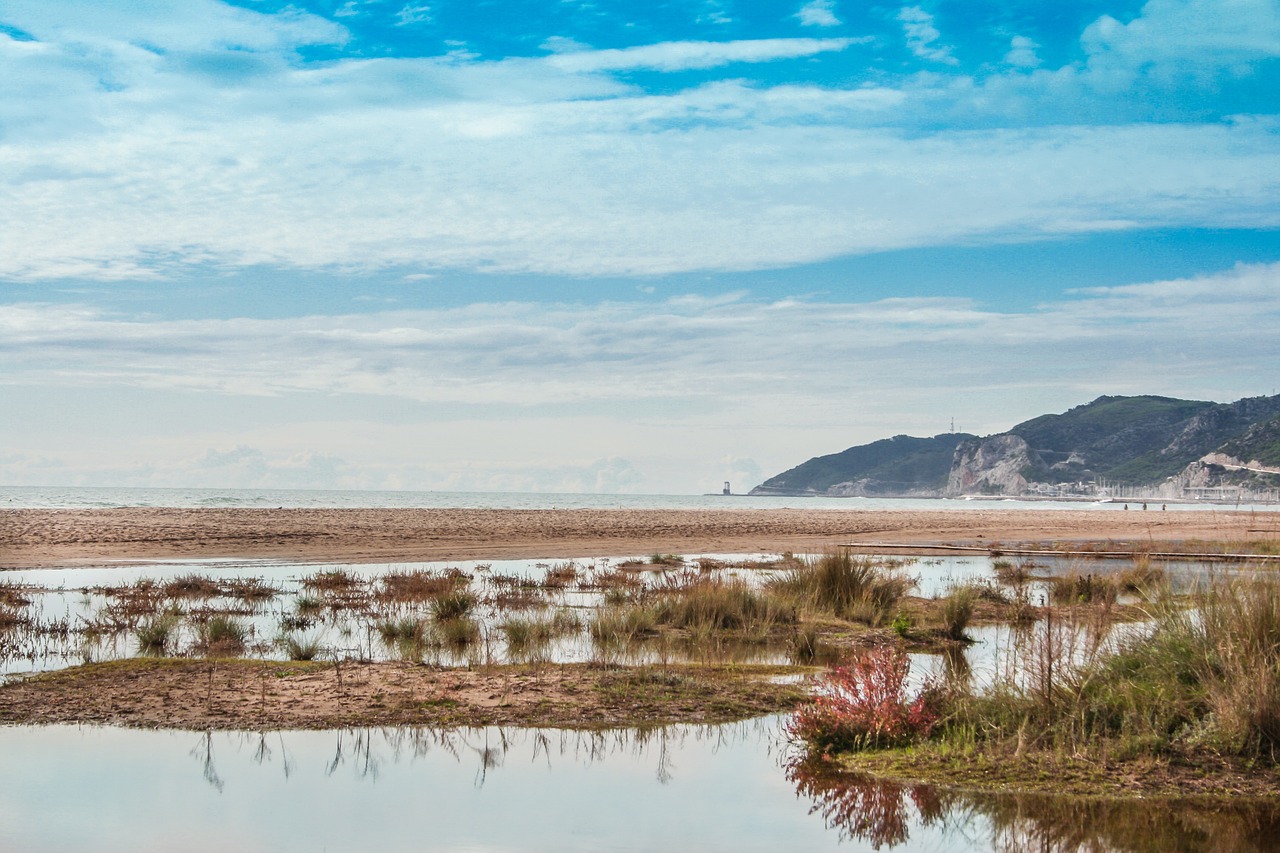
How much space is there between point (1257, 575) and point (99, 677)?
43.9 ft

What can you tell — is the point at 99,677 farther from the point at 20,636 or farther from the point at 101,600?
the point at 101,600

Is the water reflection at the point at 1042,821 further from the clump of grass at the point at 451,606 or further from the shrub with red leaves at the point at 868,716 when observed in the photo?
the clump of grass at the point at 451,606

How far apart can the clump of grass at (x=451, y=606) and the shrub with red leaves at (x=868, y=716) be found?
10.9 meters

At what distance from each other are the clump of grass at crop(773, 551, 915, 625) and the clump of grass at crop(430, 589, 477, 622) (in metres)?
6.03

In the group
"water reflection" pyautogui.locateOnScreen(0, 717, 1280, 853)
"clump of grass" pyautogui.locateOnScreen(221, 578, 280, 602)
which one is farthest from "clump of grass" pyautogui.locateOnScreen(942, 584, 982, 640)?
"clump of grass" pyautogui.locateOnScreen(221, 578, 280, 602)

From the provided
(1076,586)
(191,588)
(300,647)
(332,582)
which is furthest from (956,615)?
(191,588)

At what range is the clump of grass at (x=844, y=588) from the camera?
2048 cm

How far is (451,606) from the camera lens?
21.4 metres

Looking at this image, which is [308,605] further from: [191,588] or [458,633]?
[458,633]

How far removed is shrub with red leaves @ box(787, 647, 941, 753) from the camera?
10.8 m

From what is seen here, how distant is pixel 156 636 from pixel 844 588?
11.9 m

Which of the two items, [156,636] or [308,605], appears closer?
[156,636]

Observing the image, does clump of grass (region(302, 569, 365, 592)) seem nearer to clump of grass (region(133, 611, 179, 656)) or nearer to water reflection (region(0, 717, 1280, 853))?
clump of grass (region(133, 611, 179, 656))

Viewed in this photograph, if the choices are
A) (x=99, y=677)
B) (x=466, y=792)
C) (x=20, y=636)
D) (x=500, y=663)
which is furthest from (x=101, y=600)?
(x=466, y=792)
